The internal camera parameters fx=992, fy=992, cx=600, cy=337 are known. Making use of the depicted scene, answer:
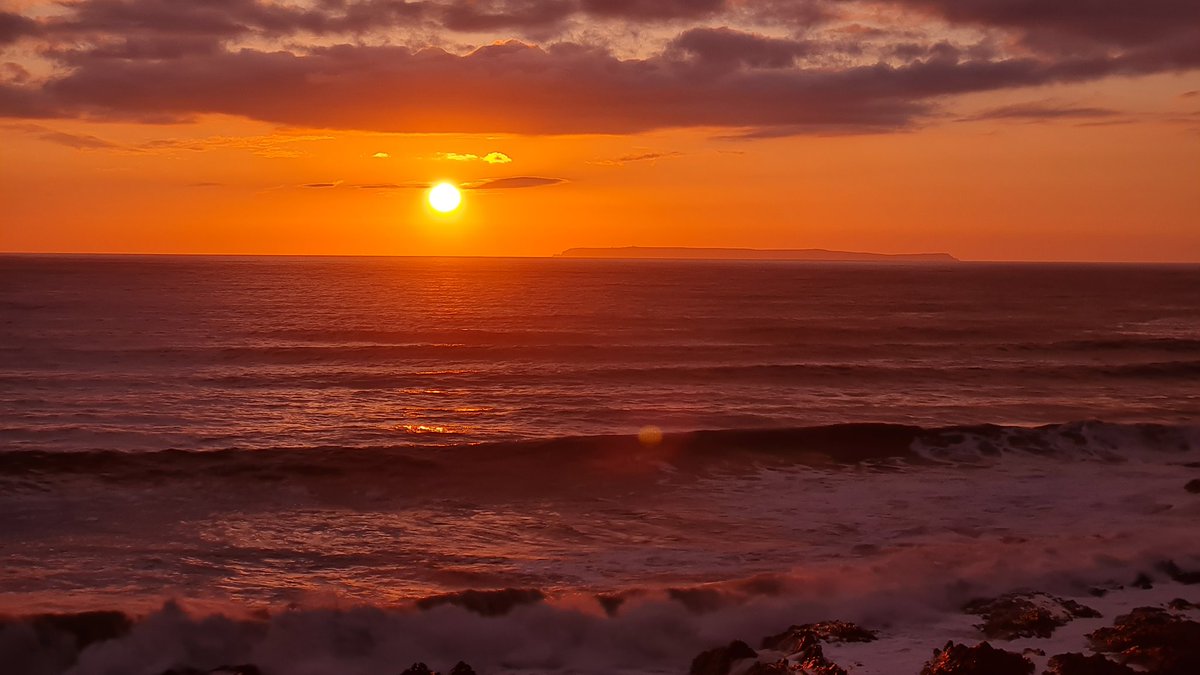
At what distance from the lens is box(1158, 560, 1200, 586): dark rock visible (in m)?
13.1

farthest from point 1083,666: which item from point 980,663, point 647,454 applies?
point 647,454

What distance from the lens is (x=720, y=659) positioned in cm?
1050

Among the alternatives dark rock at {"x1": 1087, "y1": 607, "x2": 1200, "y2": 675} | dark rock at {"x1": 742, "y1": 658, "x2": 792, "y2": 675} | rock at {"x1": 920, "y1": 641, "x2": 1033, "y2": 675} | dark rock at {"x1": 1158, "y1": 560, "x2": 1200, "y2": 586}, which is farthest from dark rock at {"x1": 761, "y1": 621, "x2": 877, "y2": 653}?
dark rock at {"x1": 1158, "y1": 560, "x2": 1200, "y2": 586}

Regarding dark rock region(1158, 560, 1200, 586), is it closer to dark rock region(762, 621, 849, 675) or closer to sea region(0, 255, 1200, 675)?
sea region(0, 255, 1200, 675)

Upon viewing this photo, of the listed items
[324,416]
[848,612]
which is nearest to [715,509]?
[848,612]

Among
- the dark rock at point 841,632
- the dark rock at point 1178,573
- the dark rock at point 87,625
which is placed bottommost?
the dark rock at point 1178,573

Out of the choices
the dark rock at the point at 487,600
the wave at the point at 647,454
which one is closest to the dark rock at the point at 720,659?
the dark rock at the point at 487,600

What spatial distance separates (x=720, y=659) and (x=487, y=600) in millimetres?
3346

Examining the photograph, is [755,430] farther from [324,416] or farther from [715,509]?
[324,416]

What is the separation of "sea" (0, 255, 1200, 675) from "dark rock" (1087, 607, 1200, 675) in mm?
1852

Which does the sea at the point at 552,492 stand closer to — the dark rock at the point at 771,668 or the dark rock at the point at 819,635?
the dark rock at the point at 819,635

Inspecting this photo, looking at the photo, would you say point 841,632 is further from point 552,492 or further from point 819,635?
point 552,492

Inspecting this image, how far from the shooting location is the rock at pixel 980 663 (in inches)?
367

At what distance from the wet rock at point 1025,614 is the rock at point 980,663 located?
1.45 meters
